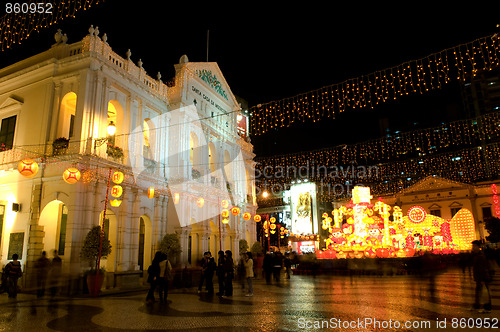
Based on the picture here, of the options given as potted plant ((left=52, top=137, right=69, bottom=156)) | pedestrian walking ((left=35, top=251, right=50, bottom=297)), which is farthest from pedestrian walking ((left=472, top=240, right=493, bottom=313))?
potted plant ((left=52, top=137, right=69, bottom=156))

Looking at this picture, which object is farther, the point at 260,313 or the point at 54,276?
the point at 54,276

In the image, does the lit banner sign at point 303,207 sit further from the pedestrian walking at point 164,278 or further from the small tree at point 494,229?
the pedestrian walking at point 164,278

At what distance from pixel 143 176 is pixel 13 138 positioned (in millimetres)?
6341

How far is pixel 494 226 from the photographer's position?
103 feet

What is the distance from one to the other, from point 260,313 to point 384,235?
20.0m

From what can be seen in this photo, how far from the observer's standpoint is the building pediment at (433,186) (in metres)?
40.4

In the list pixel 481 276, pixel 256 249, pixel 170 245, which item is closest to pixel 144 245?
pixel 170 245

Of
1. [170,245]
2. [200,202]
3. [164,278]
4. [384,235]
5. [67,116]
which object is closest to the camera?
[164,278]

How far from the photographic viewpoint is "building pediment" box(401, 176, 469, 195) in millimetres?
40375

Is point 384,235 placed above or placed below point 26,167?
below

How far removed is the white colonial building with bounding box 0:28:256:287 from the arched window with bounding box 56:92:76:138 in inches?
1.9

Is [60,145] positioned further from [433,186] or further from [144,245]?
[433,186]

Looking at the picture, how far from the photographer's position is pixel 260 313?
27.6ft

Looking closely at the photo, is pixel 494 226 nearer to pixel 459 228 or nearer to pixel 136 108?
pixel 459 228
